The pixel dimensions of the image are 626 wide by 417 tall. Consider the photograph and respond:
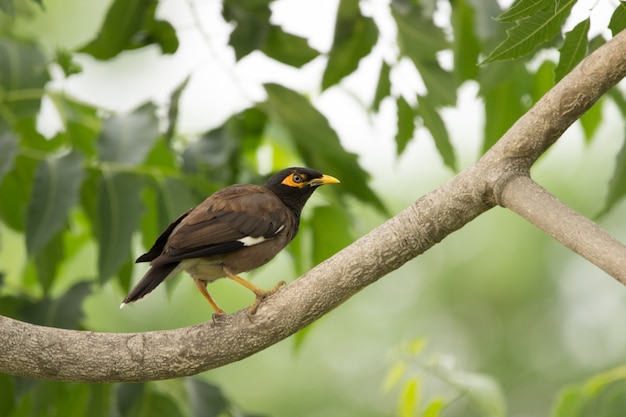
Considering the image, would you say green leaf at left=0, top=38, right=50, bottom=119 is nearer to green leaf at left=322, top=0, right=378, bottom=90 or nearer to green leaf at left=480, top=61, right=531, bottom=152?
green leaf at left=322, top=0, right=378, bottom=90

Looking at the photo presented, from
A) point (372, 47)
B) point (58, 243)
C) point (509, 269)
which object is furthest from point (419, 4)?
point (509, 269)

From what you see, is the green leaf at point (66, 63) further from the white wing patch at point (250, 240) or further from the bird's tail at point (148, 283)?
the bird's tail at point (148, 283)

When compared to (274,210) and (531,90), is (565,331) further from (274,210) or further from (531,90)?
(274,210)

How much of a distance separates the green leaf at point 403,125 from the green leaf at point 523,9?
143 centimetres

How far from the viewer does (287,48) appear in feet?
14.4

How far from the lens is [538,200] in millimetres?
2416

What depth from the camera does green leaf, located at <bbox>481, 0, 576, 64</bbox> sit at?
8.86 feet

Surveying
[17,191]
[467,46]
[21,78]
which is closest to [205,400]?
[17,191]

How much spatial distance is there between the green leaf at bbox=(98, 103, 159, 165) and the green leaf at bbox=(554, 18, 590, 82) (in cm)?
181

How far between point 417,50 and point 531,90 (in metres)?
0.69

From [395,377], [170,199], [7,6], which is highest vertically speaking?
[7,6]

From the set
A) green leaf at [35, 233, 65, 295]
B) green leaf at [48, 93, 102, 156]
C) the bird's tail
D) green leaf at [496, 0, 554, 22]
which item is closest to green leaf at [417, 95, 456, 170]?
green leaf at [496, 0, 554, 22]

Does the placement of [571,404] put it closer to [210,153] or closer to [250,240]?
[250,240]

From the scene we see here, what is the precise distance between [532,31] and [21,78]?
2.77 metres
